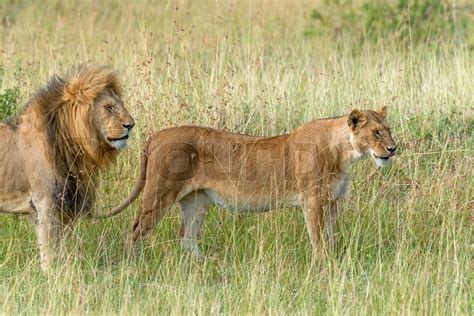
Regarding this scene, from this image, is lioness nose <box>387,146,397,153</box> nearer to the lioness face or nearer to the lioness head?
the lioness head

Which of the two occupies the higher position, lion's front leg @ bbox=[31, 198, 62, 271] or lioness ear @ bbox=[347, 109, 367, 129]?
lioness ear @ bbox=[347, 109, 367, 129]

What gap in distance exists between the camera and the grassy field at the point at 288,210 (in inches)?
210

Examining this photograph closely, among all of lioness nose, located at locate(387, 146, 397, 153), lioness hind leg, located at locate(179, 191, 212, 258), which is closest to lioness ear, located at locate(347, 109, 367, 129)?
lioness nose, located at locate(387, 146, 397, 153)

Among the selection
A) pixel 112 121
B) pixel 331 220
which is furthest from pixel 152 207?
pixel 331 220

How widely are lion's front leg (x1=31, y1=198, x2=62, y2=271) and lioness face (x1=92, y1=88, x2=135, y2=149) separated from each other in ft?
1.64

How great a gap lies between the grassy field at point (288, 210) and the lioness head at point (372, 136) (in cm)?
45

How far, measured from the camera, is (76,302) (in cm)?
502

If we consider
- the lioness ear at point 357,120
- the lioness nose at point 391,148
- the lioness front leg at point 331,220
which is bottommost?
the lioness front leg at point 331,220

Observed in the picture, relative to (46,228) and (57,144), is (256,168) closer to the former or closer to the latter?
(57,144)

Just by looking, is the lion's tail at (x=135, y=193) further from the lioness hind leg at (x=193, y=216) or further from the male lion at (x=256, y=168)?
the lioness hind leg at (x=193, y=216)

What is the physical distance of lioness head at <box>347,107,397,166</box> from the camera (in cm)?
604

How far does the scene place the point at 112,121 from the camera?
5.90 metres

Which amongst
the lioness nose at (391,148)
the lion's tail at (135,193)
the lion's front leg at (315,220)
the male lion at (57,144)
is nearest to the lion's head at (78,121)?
the male lion at (57,144)

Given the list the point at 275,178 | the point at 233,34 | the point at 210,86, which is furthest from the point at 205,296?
the point at 233,34
